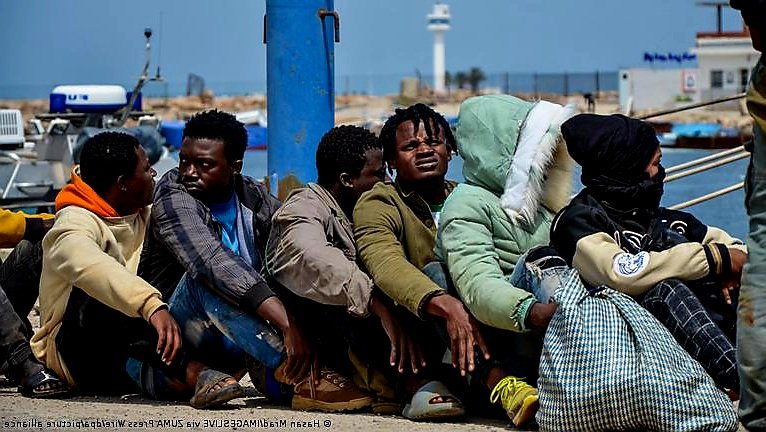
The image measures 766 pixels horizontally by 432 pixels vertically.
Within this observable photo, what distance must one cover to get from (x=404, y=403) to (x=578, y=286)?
0.96 m

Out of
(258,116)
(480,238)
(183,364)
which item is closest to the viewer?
(480,238)

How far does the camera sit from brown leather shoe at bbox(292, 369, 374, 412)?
499cm

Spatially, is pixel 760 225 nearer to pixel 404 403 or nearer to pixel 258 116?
pixel 404 403

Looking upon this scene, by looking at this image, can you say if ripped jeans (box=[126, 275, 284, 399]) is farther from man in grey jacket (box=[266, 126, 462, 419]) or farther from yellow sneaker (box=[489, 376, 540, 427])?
yellow sneaker (box=[489, 376, 540, 427])

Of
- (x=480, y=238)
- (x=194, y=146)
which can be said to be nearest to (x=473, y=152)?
(x=480, y=238)

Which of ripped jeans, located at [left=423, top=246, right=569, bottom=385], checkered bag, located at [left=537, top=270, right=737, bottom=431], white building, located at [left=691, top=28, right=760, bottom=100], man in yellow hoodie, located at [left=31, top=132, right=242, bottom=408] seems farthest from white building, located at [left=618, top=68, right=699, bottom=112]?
checkered bag, located at [left=537, top=270, right=737, bottom=431]

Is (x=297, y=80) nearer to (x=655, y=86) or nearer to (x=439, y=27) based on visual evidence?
(x=655, y=86)

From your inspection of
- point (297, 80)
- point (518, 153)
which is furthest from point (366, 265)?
point (297, 80)

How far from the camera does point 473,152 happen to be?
191 inches

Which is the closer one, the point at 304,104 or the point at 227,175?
the point at 227,175

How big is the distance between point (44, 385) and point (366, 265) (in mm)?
1412

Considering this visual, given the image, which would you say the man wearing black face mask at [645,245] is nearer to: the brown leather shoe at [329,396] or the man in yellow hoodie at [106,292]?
the brown leather shoe at [329,396]

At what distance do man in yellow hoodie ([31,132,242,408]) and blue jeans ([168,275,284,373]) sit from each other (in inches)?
4.1

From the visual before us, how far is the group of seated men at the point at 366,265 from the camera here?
4.39 m
